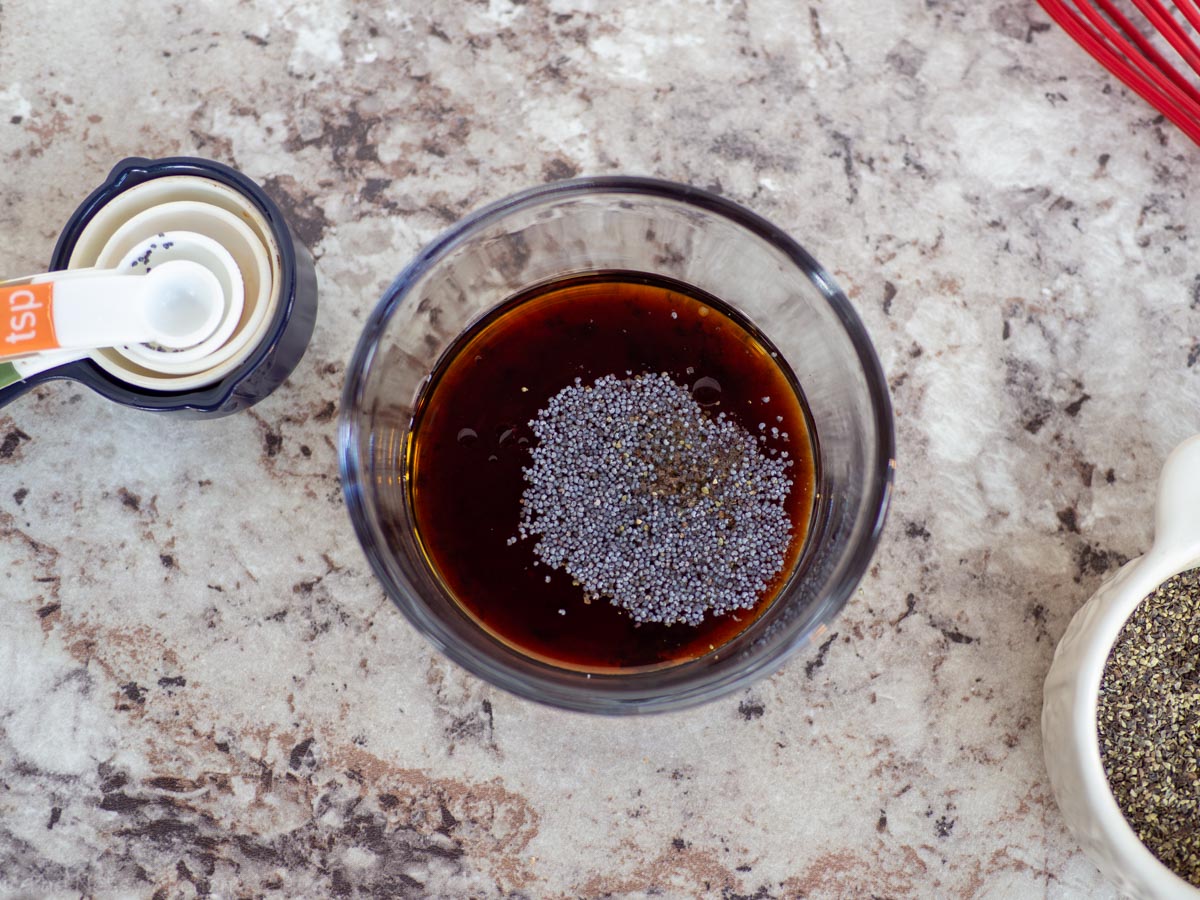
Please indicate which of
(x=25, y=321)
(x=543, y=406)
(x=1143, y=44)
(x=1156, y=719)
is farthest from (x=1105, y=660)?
(x=25, y=321)

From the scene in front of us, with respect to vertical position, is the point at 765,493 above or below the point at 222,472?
→ above

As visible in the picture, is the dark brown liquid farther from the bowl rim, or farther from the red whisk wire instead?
the red whisk wire

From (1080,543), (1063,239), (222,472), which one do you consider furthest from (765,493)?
(222,472)

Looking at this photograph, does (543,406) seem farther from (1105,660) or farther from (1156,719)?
(1156,719)

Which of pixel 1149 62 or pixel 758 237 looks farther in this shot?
pixel 1149 62

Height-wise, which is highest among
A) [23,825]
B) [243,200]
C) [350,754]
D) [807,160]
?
[807,160]

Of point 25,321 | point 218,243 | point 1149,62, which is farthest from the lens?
point 1149,62

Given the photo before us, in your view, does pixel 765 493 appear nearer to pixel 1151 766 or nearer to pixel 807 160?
pixel 807 160
